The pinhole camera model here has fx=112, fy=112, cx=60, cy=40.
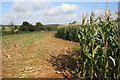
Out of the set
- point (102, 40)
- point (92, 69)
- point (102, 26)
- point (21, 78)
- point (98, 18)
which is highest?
point (98, 18)

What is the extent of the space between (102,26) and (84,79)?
55.4 inches

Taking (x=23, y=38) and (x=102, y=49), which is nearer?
(x=102, y=49)

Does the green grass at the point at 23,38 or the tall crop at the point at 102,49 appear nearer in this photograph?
the tall crop at the point at 102,49

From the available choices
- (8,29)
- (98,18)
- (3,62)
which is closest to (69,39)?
(3,62)

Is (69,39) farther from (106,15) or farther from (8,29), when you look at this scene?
(8,29)

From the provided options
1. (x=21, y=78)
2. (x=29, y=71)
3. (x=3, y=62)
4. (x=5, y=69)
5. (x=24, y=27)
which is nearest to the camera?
(x=21, y=78)

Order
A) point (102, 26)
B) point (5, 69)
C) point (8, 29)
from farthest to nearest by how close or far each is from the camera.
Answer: point (8, 29) < point (5, 69) < point (102, 26)

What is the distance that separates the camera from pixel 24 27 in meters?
17.6

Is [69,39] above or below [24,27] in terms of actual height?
below

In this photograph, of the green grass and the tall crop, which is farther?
the green grass

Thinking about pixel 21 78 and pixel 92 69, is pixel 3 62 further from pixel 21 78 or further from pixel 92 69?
pixel 92 69

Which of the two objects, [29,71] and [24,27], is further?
[24,27]

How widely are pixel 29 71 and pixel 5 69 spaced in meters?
0.90

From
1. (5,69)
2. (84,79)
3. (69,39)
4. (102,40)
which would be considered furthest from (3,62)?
(69,39)
